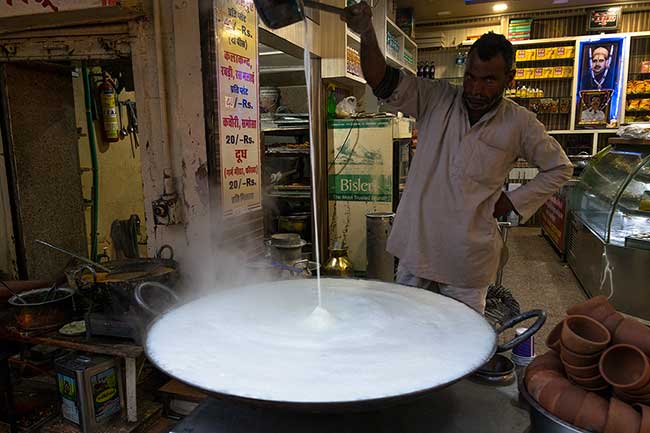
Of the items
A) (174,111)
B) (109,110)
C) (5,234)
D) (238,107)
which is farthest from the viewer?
(109,110)

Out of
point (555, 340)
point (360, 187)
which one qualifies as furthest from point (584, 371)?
point (360, 187)

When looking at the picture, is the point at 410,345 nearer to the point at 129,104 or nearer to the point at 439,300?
the point at 439,300

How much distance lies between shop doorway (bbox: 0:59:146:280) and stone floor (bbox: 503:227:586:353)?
3.08 meters

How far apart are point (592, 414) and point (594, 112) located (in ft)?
24.3

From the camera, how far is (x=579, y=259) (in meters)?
4.39

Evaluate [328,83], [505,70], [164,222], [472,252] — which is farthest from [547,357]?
[328,83]

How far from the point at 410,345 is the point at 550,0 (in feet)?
23.3

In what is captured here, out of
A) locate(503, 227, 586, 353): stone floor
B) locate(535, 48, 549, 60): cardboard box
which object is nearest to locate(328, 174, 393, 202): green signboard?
locate(503, 227, 586, 353): stone floor

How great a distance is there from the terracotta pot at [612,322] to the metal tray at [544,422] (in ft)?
0.61

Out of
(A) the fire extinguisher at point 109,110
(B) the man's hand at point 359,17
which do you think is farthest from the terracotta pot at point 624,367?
(A) the fire extinguisher at point 109,110

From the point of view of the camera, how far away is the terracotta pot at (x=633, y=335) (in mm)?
777

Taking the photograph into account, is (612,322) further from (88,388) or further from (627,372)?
(88,388)

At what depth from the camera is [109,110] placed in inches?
128

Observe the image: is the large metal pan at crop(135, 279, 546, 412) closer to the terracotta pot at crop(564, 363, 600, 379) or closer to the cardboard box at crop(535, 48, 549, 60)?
the terracotta pot at crop(564, 363, 600, 379)
